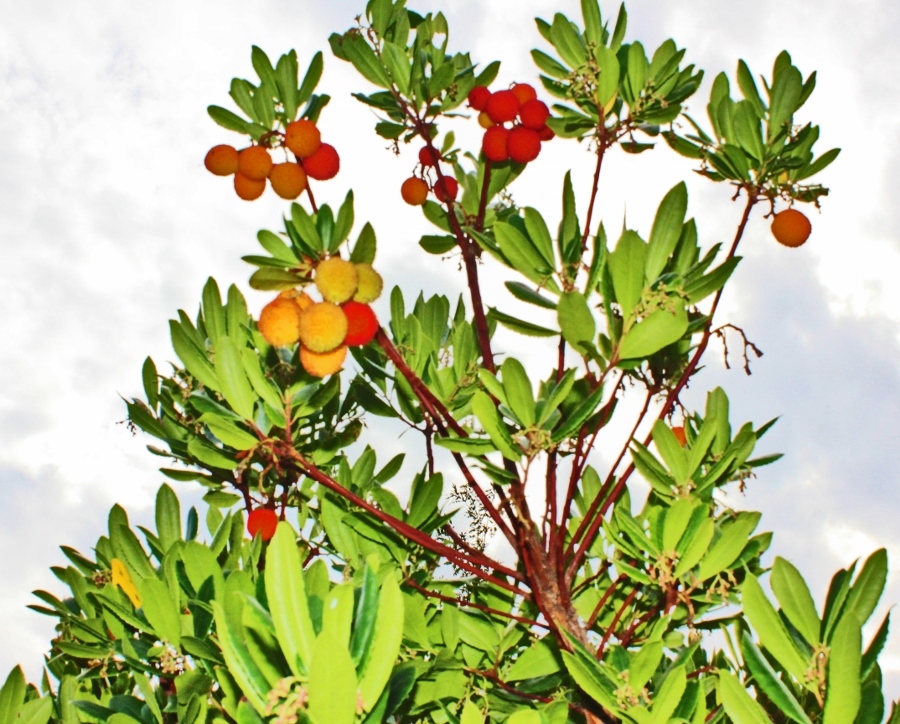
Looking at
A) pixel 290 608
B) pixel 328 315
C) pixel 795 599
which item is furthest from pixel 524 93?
pixel 290 608

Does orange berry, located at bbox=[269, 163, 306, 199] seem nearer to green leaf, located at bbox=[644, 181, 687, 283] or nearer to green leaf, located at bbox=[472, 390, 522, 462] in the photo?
green leaf, located at bbox=[472, 390, 522, 462]

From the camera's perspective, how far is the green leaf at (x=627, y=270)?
1385mm

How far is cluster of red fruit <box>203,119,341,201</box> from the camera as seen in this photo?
1637mm

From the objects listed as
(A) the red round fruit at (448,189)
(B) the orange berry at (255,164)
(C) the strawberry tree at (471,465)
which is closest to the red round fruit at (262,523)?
(C) the strawberry tree at (471,465)

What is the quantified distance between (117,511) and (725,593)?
1328 millimetres

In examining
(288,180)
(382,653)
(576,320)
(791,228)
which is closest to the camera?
(382,653)

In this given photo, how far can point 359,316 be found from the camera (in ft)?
4.65

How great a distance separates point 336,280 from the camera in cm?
137

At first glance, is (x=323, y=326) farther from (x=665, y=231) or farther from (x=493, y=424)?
(x=665, y=231)

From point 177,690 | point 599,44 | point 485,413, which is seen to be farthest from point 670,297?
point 177,690

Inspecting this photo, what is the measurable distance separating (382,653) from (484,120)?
4.52 feet

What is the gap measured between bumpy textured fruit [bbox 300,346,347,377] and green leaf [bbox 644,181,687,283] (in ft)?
1.88

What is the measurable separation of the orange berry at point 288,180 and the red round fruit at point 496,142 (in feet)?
1.54

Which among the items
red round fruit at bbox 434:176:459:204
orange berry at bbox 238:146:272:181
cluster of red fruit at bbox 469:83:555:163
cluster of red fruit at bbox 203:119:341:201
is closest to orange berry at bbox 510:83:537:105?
cluster of red fruit at bbox 469:83:555:163
